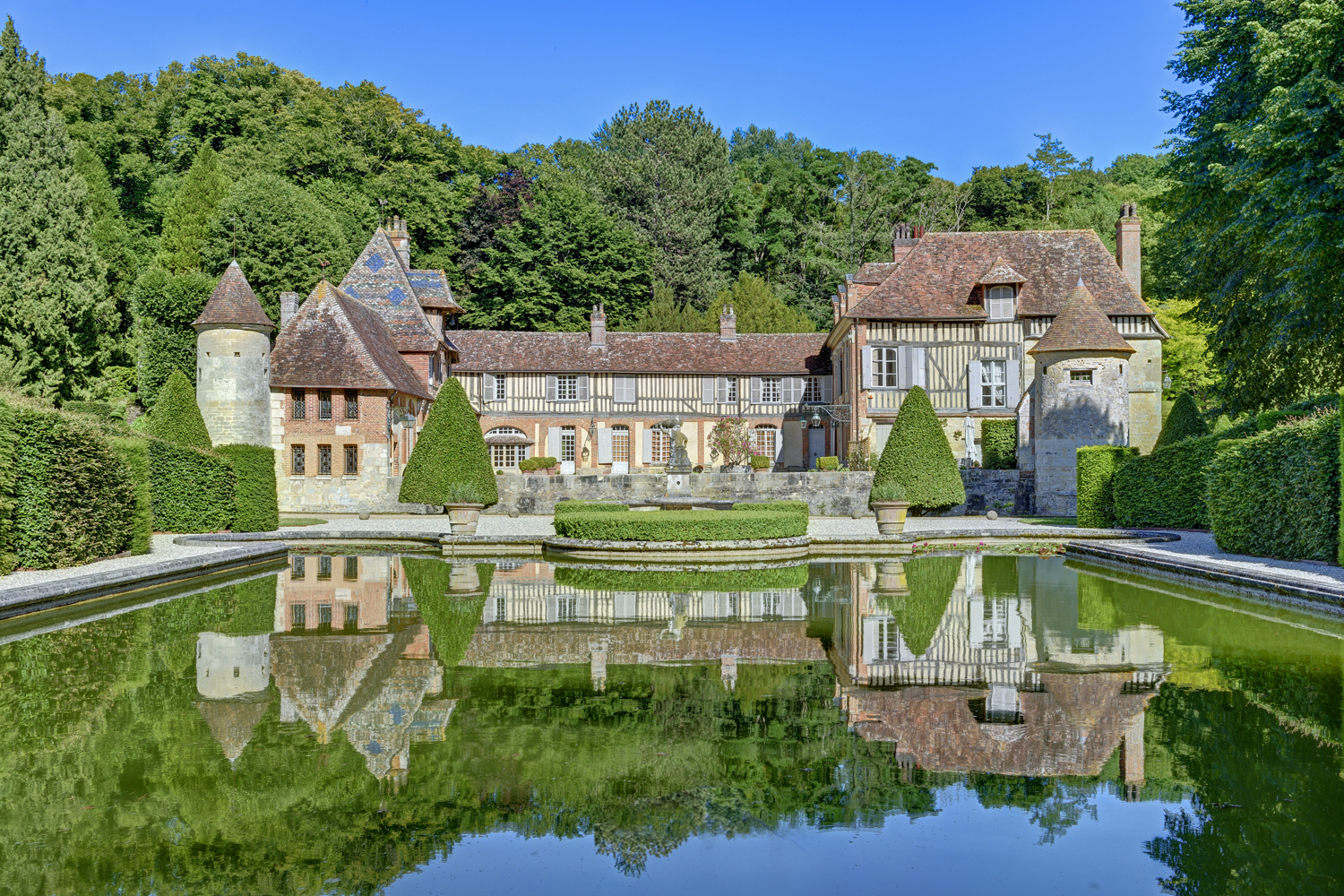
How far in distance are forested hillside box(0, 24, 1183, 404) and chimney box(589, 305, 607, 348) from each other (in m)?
5.98

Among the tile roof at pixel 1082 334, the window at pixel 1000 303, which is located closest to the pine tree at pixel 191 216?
the window at pixel 1000 303

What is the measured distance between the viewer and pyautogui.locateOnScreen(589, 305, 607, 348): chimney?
3684cm

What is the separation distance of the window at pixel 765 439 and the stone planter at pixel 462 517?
62.0ft

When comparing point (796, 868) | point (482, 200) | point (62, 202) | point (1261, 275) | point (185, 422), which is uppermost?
point (482, 200)

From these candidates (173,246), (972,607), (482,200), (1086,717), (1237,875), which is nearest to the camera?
(1237,875)

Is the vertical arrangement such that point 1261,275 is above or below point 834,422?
above

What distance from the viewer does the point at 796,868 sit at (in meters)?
4.15

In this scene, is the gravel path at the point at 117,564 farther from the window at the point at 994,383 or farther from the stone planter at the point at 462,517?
the window at the point at 994,383

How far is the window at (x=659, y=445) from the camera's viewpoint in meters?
36.1

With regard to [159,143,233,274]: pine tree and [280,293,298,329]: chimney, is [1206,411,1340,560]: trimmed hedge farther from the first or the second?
[159,143,233,274]: pine tree

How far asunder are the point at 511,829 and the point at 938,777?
223 cm

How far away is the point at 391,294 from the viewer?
108 ft

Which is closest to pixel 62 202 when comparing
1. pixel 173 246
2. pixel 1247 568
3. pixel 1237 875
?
pixel 173 246

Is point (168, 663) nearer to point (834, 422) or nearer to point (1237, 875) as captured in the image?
point (1237, 875)
